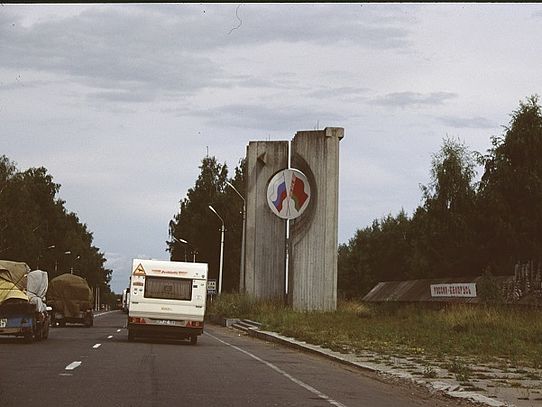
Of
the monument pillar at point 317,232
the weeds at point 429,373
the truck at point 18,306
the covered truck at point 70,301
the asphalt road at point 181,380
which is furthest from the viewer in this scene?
the monument pillar at point 317,232

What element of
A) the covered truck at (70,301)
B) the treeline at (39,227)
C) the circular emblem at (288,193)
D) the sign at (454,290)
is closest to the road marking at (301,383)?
the covered truck at (70,301)

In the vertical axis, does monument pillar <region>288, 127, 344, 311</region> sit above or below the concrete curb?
above

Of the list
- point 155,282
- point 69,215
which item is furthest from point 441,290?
point 69,215

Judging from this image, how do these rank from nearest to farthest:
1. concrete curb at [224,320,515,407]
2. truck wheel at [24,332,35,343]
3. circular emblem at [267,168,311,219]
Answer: concrete curb at [224,320,515,407], truck wheel at [24,332,35,343], circular emblem at [267,168,311,219]

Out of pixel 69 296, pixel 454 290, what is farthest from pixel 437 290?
pixel 69 296

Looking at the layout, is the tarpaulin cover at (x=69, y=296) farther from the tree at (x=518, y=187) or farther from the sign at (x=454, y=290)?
the tree at (x=518, y=187)

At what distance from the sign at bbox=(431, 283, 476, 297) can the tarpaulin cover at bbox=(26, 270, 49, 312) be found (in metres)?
31.7

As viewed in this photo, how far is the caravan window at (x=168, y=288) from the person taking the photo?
29375 mm

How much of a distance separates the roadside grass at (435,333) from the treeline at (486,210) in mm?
13745

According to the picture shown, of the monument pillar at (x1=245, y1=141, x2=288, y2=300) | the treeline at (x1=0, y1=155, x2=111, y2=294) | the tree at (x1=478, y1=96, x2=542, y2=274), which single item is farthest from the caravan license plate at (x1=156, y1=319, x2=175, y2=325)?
the treeline at (x1=0, y1=155, x2=111, y2=294)

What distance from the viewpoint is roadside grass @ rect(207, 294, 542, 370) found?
81.8 ft

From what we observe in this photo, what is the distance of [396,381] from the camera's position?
18266mm

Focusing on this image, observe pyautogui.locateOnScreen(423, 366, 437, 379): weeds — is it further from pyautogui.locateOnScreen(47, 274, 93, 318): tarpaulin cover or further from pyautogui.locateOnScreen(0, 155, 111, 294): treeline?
pyautogui.locateOnScreen(0, 155, 111, 294): treeline

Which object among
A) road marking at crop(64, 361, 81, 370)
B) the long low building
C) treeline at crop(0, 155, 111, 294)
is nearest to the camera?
road marking at crop(64, 361, 81, 370)
